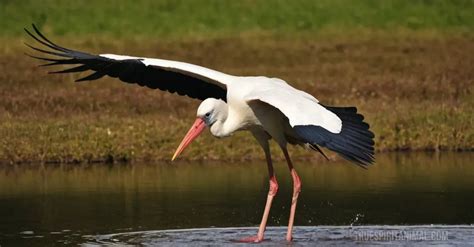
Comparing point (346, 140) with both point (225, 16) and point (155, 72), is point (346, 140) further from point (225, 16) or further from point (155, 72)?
point (225, 16)

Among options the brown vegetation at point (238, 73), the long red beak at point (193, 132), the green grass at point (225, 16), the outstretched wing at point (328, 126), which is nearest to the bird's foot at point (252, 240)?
the long red beak at point (193, 132)

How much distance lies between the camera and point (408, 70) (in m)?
24.4

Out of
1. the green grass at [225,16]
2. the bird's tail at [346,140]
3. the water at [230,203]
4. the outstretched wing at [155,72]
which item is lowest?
the water at [230,203]

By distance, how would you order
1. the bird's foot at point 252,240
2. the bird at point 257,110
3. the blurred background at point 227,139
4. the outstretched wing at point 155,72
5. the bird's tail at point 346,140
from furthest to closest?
the blurred background at point 227,139, the outstretched wing at point 155,72, the bird's foot at point 252,240, the bird at point 257,110, the bird's tail at point 346,140

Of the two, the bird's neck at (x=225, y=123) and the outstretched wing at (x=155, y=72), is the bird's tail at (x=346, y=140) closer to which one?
the bird's neck at (x=225, y=123)

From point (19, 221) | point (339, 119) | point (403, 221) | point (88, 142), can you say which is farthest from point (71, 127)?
point (339, 119)

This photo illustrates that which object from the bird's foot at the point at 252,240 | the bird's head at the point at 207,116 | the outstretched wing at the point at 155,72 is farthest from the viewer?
the outstretched wing at the point at 155,72

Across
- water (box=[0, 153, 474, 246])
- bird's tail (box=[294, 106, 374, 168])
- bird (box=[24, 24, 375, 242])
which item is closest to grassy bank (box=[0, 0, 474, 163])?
water (box=[0, 153, 474, 246])

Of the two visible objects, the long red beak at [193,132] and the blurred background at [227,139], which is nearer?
the long red beak at [193,132]

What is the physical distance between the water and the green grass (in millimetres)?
13697

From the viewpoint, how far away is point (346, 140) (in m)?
9.89

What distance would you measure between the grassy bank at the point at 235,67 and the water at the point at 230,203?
43 centimetres

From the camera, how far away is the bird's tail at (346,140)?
973 centimetres

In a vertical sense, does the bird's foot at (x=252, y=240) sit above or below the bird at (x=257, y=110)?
below
